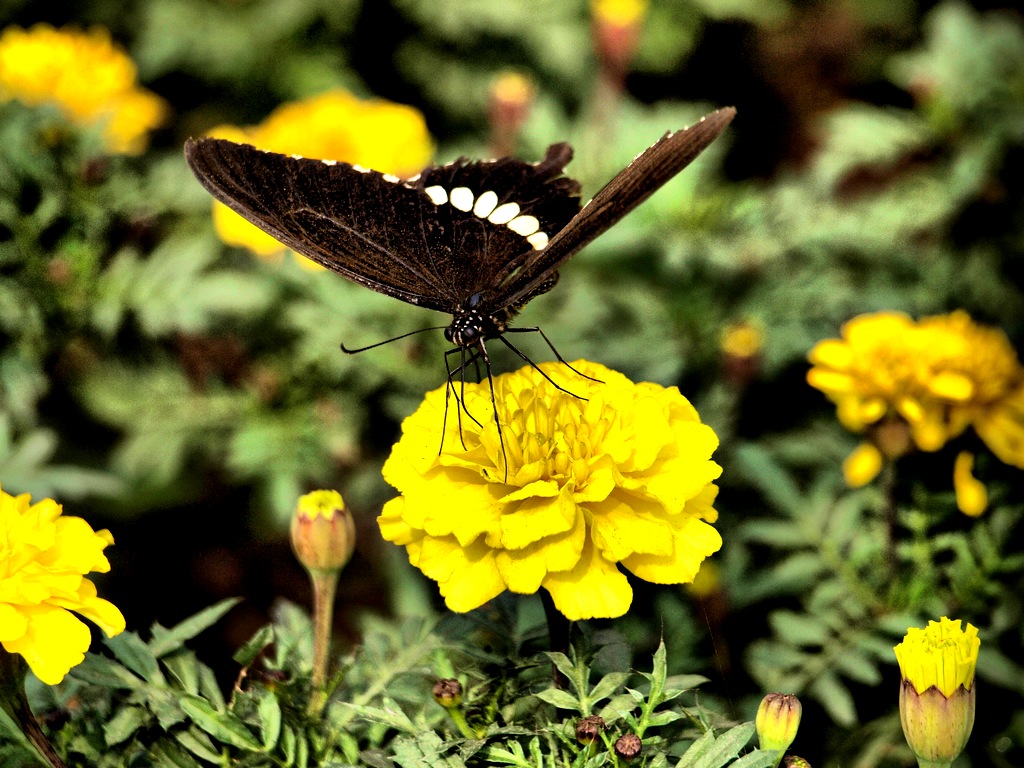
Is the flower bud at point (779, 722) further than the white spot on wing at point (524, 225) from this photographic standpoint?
No

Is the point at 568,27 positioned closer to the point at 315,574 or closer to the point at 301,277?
the point at 301,277

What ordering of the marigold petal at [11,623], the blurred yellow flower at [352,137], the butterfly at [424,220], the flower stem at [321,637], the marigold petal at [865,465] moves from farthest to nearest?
the blurred yellow flower at [352,137]
the marigold petal at [865,465]
the butterfly at [424,220]
the flower stem at [321,637]
the marigold petal at [11,623]

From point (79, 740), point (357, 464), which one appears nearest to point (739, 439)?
point (357, 464)

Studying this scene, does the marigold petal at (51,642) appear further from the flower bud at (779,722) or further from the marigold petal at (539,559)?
the flower bud at (779,722)

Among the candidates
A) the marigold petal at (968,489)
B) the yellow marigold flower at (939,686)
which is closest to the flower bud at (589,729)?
the yellow marigold flower at (939,686)

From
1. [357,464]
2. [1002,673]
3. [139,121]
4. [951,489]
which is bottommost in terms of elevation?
[357,464]
